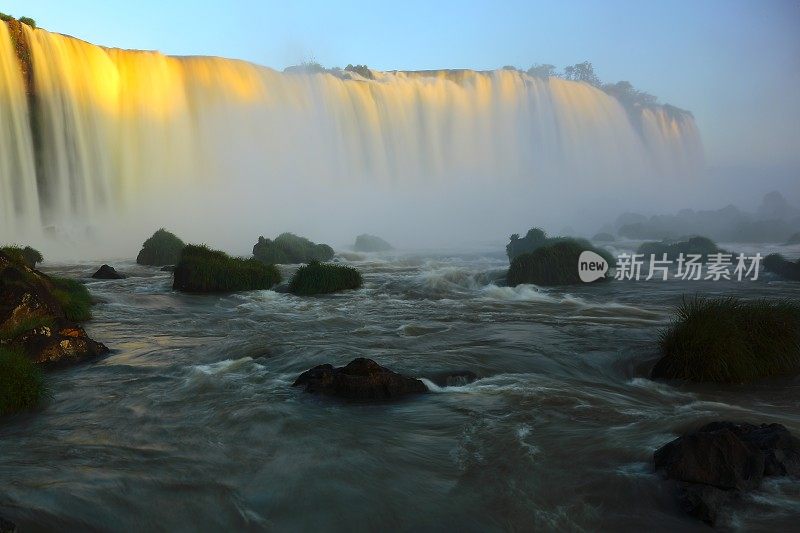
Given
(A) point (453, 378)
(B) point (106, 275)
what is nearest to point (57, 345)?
(A) point (453, 378)

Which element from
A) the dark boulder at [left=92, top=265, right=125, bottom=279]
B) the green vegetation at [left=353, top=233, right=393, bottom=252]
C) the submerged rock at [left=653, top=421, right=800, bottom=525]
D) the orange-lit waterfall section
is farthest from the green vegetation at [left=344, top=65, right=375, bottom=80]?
the submerged rock at [left=653, top=421, right=800, bottom=525]

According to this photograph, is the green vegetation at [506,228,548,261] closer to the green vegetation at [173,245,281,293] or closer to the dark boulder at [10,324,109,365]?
the green vegetation at [173,245,281,293]

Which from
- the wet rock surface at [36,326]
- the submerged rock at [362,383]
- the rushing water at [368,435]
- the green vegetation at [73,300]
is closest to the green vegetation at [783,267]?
the rushing water at [368,435]

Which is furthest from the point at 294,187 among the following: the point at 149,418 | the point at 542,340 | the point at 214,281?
the point at 149,418

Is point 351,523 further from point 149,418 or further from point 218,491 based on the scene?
point 149,418

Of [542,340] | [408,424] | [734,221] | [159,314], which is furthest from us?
[734,221]

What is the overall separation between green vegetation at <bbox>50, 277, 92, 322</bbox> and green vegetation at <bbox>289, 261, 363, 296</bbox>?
17.7ft

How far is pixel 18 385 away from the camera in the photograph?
7.18m

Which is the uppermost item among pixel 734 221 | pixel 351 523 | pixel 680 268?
pixel 734 221

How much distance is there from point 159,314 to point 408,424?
30.6 feet

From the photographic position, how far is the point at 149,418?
7027 mm

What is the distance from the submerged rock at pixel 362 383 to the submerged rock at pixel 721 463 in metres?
3.29

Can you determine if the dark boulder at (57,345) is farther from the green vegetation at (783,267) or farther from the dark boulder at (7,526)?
the green vegetation at (783,267)

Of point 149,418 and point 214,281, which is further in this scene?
point 214,281
